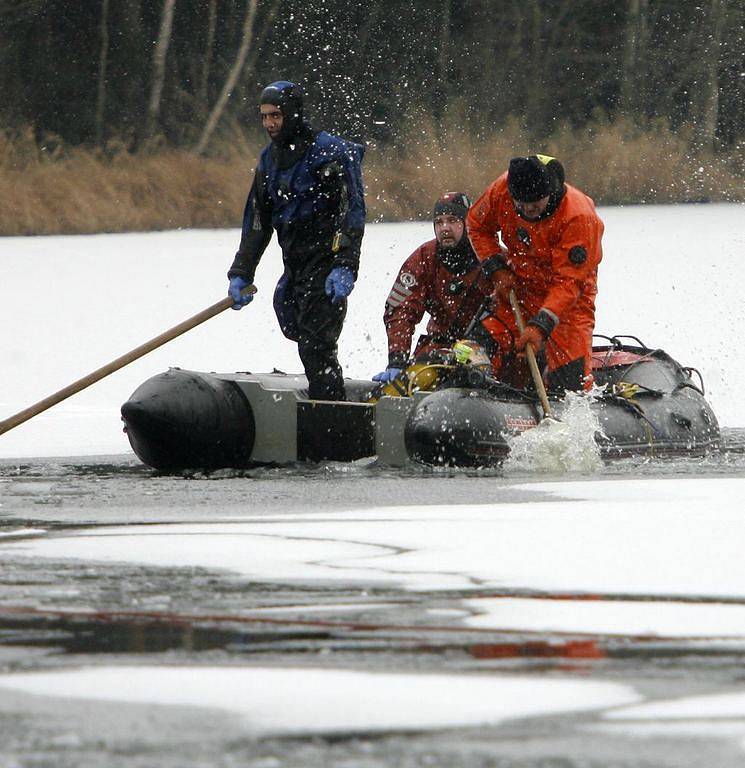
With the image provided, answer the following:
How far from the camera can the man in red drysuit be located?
33.2 feet

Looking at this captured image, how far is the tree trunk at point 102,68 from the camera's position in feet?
109

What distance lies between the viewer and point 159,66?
34.2 meters

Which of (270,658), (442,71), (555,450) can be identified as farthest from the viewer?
(442,71)

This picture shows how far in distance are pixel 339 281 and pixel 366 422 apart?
2.16ft

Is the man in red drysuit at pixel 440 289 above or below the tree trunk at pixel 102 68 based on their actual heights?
below

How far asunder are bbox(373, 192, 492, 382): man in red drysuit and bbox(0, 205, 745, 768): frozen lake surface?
904 mm

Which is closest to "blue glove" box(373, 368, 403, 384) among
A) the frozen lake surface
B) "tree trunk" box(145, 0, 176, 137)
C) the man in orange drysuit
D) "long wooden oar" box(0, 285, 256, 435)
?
the man in orange drysuit

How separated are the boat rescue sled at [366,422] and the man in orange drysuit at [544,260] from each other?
0.76ft

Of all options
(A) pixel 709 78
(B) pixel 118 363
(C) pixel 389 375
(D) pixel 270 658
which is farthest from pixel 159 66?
(D) pixel 270 658

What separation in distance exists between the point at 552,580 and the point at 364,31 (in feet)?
98.6

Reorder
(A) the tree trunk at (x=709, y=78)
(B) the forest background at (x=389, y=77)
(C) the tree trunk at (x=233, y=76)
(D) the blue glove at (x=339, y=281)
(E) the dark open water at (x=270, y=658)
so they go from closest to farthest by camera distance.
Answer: (E) the dark open water at (x=270, y=658) → (D) the blue glove at (x=339, y=281) → (B) the forest background at (x=389, y=77) → (C) the tree trunk at (x=233, y=76) → (A) the tree trunk at (x=709, y=78)

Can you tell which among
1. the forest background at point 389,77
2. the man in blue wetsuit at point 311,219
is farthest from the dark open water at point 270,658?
the forest background at point 389,77

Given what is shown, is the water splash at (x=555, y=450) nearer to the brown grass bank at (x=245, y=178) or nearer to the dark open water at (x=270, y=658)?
the dark open water at (x=270, y=658)

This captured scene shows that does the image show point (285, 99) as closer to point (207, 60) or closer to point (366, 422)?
point (366, 422)
